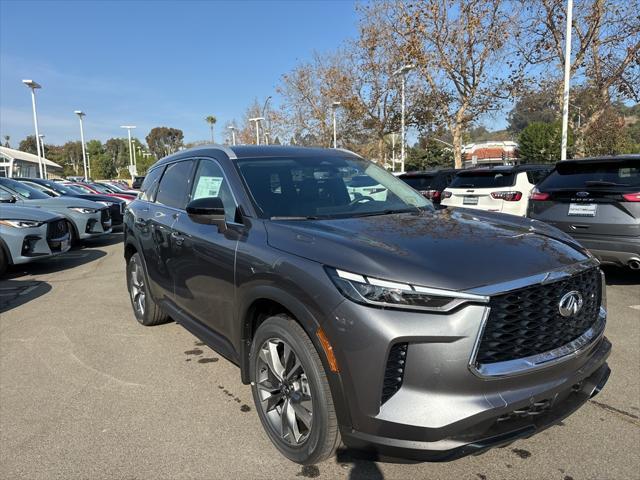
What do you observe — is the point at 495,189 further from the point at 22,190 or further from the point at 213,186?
the point at 22,190

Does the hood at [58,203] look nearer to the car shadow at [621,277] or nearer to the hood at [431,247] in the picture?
the hood at [431,247]

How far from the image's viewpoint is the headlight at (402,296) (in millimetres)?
2018

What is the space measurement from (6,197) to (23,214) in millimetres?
2893

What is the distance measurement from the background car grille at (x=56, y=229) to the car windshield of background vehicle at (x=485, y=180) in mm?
7248

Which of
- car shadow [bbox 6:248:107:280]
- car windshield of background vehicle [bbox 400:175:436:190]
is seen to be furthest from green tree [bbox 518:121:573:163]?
car shadow [bbox 6:248:107:280]

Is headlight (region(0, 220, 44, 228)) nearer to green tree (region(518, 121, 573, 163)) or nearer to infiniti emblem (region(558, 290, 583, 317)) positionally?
infiniti emblem (region(558, 290, 583, 317))

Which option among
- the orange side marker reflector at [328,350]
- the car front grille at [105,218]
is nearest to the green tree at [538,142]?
the car front grille at [105,218]

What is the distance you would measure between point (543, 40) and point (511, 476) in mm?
18464

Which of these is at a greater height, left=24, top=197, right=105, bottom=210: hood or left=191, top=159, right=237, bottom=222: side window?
left=191, top=159, right=237, bottom=222: side window

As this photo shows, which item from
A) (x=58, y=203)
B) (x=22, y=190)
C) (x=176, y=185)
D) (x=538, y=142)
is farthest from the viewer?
(x=538, y=142)

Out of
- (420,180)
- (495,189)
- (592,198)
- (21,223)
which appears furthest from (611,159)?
(21,223)

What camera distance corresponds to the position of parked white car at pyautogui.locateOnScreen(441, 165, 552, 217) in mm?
8477

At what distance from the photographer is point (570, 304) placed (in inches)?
91.8

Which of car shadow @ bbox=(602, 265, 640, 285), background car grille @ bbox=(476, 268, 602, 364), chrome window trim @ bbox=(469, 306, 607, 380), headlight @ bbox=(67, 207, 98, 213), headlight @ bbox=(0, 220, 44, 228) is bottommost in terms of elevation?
car shadow @ bbox=(602, 265, 640, 285)
